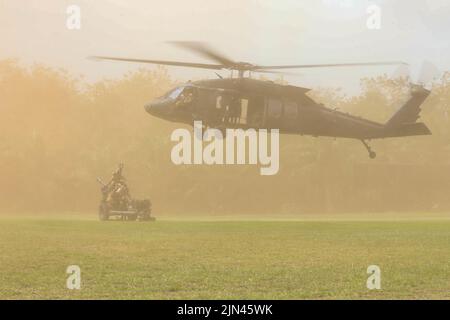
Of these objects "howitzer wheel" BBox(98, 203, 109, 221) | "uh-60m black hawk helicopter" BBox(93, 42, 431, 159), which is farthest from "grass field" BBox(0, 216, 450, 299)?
"howitzer wheel" BBox(98, 203, 109, 221)

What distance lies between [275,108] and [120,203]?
1871 cm

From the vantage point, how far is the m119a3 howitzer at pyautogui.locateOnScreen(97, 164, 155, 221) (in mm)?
45844

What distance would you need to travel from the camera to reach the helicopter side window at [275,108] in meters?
30.8

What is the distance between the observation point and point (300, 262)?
2527cm

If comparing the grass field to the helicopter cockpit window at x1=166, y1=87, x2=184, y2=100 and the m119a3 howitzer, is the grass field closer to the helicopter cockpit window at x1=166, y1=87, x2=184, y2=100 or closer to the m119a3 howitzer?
the helicopter cockpit window at x1=166, y1=87, x2=184, y2=100

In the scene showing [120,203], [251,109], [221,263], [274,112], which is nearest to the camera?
[221,263]

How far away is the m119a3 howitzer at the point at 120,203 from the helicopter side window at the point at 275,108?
1729 cm

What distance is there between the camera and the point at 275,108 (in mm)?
30859

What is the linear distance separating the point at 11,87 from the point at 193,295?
9155cm

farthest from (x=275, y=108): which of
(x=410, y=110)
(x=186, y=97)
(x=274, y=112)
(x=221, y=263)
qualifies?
(x=221, y=263)

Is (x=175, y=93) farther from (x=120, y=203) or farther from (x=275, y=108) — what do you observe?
(x=120, y=203)

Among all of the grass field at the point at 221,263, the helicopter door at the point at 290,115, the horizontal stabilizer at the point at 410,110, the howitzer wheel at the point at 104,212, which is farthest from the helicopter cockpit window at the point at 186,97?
the howitzer wheel at the point at 104,212

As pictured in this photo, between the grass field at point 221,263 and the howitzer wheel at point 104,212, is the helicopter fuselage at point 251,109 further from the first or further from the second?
the howitzer wheel at point 104,212

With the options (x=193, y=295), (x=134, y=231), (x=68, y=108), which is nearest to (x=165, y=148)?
(x=68, y=108)
